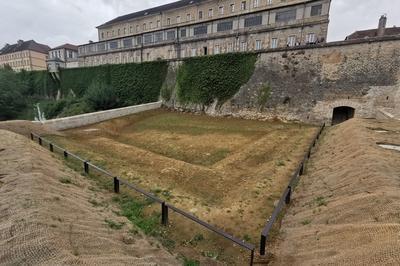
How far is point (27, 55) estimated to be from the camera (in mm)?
50469

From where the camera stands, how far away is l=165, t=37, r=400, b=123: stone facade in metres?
12.1

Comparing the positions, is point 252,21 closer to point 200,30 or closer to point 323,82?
point 200,30

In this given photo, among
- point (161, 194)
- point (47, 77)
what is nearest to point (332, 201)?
point (161, 194)

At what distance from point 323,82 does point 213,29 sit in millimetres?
16659

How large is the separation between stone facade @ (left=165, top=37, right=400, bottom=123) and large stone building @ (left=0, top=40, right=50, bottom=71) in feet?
186

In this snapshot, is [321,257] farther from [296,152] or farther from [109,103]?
[109,103]

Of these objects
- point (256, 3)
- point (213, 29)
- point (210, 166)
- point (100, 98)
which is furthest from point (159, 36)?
point (210, 166)

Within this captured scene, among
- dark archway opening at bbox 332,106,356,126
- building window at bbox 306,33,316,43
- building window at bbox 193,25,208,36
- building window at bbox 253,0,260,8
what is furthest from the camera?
building window at bbox 193,25,208,36

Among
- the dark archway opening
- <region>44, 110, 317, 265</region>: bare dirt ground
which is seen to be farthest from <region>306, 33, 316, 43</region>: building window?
<region>44, 110, 317, 265</region>: bare dirt ground

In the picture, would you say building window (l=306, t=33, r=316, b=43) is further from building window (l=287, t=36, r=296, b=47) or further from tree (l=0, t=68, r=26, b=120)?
tree (l=0, t=68, r=26, b=120)

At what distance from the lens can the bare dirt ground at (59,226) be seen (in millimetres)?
2182

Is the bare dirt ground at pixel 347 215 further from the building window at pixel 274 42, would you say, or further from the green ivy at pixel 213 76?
the building window at pixel 274 42

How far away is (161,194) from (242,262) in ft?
8.28

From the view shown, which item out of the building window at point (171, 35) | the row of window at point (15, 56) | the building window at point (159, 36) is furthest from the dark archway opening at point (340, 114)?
the row of window at point (15, 56)
